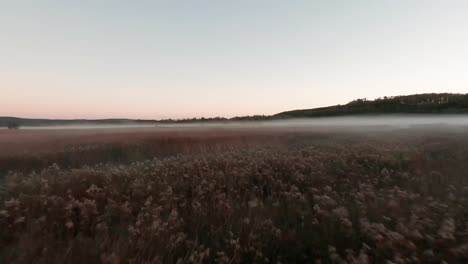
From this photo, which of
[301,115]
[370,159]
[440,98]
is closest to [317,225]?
[370,159]

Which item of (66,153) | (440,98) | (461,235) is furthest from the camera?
(440,98)

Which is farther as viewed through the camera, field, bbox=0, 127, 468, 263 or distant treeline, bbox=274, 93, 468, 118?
distant treeline, bbox=274, 93, 468, 118

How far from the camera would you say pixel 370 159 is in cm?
811

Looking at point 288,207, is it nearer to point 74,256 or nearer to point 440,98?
point 74,256

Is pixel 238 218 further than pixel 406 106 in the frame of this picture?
No

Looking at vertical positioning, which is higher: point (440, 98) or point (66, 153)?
point (440, 98)

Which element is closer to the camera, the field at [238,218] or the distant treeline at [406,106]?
the field at [238,218]

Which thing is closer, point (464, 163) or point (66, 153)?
point (464, 163)

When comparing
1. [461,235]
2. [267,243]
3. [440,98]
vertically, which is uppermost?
[440,98]

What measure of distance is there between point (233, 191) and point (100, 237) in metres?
2.69

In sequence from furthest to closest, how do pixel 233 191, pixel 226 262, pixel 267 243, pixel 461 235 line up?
pixel 233 191
pixel 267 243
pixel 461 235
pixel 226 262

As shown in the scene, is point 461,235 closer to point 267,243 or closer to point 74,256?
point 267,243

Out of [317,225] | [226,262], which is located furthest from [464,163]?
[226,262]

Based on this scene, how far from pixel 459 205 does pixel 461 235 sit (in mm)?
1033
